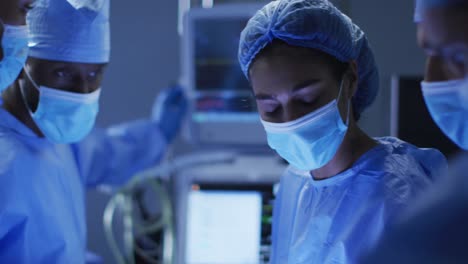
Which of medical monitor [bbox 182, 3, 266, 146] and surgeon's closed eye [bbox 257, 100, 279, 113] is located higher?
surgeon's closed eye [bbox 257, 100, 279, 113]

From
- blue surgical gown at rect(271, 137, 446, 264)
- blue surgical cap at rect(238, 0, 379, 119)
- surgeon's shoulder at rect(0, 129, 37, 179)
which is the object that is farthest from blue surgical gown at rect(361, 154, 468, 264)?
surgeon's shoulder at rect(0, 129, 37, 179)

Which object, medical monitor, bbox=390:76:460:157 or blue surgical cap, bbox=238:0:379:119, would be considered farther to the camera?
medical monitor, bbox=390:76:460:157

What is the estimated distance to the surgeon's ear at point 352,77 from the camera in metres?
0.92

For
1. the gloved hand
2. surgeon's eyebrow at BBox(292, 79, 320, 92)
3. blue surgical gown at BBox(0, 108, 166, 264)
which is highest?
surgeon's eyebrow at BBox(292, 79, 320, 92)

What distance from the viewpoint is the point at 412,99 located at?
1206 millimetres

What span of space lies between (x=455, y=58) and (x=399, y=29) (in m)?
0.29

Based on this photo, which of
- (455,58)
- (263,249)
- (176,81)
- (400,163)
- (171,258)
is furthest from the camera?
(176,81)

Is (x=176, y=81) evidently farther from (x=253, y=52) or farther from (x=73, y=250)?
(x=253, y=52)

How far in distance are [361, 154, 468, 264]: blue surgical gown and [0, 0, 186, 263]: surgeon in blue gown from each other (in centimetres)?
80

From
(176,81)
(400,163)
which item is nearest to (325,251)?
(400,163)

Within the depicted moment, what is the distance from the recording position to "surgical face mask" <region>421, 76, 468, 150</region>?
682mm

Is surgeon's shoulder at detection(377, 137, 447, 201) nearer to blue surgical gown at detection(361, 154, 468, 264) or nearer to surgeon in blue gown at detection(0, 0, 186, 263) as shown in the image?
blue surgical gown at detection(361, 154, 468, 264)

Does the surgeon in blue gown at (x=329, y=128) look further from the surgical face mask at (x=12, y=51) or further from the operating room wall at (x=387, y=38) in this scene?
the surgical face mask at (x=12, y=51)

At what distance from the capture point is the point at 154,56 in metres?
2.28
